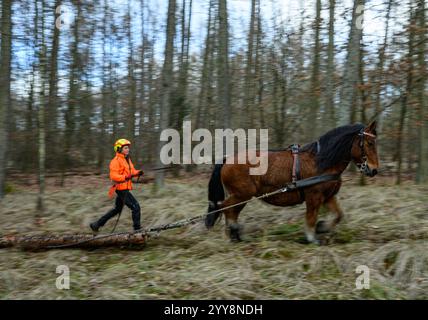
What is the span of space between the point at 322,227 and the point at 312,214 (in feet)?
1.34

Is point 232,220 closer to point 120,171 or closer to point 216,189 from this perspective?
point 216,189

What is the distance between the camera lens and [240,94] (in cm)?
2091

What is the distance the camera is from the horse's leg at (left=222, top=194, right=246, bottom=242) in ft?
23.1

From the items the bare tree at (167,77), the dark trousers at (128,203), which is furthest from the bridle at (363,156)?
the bare tree at (167,77)

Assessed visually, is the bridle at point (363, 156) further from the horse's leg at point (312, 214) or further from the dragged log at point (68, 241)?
the dragged log at point (68, 241)

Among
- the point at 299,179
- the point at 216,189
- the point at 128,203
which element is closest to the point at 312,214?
the point at 299,179

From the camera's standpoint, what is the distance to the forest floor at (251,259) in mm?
5000

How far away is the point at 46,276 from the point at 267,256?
3.28 m

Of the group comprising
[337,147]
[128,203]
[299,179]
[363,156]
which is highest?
[337,147]

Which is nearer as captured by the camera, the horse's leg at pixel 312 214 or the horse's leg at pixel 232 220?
the horse's leg at pixel 312 214

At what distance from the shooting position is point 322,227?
6.82m

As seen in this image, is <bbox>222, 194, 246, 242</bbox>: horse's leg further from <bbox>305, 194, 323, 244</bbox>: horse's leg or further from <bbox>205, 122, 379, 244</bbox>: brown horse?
<bbox>305, 194, 323, 244</bbox>: horse's leg

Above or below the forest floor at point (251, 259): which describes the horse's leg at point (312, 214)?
above

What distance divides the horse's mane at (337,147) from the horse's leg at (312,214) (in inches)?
19.7
